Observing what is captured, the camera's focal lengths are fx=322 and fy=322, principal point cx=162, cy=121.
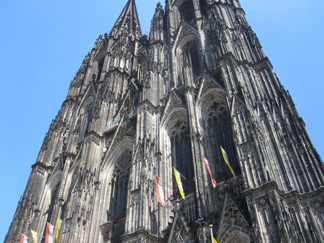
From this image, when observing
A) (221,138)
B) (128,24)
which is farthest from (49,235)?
(128,24)

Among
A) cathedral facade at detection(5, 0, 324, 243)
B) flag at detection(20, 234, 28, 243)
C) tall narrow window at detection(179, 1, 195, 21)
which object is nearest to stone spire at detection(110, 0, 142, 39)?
cathedral facade at detection(5, 0, 324, 243)

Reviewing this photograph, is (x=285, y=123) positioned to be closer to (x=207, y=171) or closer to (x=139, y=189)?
(x=207, y=171)

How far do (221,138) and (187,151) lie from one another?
257 centimetres

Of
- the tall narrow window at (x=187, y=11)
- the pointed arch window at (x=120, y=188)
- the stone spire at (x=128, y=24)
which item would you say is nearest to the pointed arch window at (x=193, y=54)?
the tall narrow window at (x=187, y=11)

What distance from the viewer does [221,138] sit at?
65.2 feet

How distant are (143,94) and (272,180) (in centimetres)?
1405

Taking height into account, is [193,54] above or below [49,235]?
above

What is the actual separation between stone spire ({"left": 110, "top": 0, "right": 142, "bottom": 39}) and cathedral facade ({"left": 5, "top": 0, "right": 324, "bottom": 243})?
7598 millimetres

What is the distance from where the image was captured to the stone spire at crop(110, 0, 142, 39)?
43.2m

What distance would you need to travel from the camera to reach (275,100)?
18672 millimetres

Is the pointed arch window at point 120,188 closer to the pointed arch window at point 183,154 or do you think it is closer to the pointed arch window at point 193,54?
the pointed arch window at point 183,154

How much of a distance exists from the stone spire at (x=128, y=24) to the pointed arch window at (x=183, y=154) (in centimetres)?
2297

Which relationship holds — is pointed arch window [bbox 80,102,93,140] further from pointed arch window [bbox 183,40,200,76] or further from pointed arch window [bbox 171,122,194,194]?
pointed arch window [bbox 171,122,194,194]

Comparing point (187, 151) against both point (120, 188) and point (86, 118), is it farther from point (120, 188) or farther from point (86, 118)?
point (86, 118)
